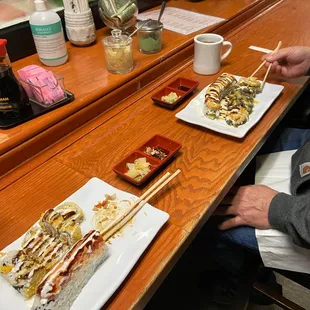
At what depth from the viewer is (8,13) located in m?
1.34

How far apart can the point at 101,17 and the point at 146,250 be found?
106 centimetres

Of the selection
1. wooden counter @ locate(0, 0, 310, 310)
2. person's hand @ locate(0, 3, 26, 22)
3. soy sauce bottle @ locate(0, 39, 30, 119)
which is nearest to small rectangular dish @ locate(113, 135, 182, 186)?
wooden counter @ locate(0, 0, 310, 310)

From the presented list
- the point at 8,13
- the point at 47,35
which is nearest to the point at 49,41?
the point at 47,35

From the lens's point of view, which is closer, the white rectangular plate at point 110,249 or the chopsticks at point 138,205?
the white rectangular plate at point 110,249

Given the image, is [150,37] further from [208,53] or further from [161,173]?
[161,173]

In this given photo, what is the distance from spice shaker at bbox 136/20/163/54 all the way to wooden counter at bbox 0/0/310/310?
139 mm

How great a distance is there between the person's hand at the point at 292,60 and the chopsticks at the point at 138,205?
64 cm

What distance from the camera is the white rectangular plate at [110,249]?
589 mm

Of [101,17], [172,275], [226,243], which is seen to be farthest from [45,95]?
[172,275]

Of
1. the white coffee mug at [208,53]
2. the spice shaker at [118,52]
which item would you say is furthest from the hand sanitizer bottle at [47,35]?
the white coffee mug at [208,53]

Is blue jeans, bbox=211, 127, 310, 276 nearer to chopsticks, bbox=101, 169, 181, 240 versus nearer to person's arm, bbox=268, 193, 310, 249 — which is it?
Result: person's arm, bbox=268, 193, 310, 249

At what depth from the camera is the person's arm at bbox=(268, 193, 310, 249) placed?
0.80 meters

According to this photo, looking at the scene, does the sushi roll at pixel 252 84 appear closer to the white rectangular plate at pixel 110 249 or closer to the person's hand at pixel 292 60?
the person's hand at pixel 292 60

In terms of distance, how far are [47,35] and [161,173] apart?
0.64 m
